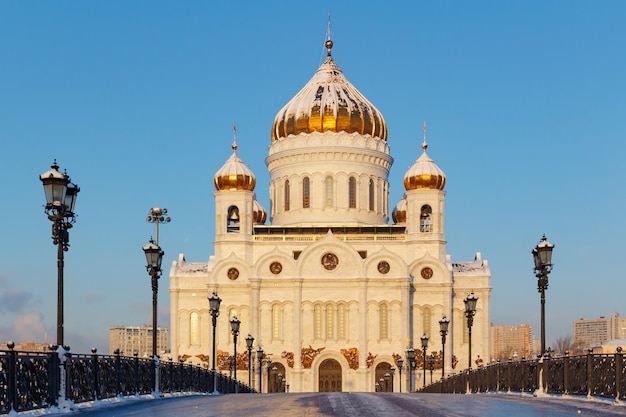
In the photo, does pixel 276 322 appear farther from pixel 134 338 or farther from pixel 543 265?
pixel 134 338

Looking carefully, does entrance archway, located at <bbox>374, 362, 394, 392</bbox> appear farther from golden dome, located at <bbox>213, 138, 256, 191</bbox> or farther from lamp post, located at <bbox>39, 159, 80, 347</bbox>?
lamp post, located at <bbox>39, 159, 80, 347</bbox>

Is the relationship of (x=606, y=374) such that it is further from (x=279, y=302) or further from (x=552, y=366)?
(x=279, y=302)

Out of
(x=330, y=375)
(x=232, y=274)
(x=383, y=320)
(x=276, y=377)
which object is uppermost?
(x=232, y=274)

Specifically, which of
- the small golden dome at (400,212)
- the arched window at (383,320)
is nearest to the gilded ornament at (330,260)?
the arched window at (383,320)

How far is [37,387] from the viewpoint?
14.9 metres

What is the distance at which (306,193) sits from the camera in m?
72.8

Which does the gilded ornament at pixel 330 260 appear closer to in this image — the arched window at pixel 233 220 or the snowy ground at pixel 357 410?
the arched window at pixel 233 220

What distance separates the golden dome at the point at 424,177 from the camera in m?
69.2

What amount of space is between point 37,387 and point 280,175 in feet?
197

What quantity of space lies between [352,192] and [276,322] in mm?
11680

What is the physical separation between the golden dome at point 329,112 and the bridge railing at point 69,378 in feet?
163

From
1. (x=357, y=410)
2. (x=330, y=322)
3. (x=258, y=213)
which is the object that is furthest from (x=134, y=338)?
(x=357, y=410)

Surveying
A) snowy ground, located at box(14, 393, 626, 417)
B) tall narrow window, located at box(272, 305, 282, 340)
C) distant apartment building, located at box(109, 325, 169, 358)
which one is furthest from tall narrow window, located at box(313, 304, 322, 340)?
distant apartment building, located at box(109, 325, 169, 358)

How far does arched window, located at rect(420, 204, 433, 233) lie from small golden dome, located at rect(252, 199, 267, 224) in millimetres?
13014
